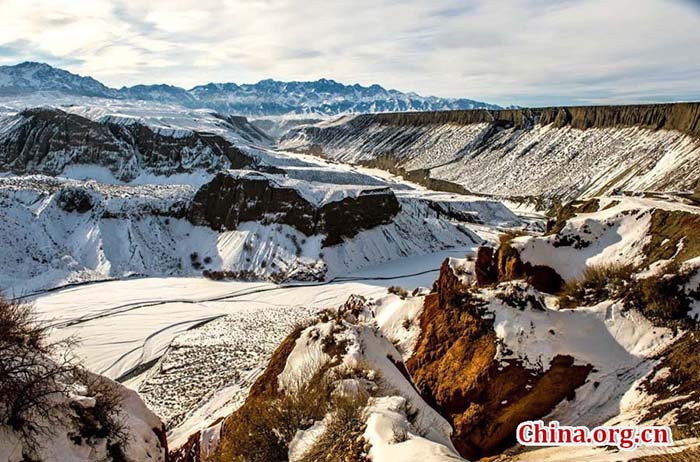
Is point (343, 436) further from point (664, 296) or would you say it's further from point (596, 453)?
point (664, 296)

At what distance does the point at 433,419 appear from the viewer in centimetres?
1109

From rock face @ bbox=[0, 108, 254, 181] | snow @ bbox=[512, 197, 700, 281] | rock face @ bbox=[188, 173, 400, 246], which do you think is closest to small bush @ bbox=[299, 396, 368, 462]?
snow @ bbox=[512, 197, 700, 281]

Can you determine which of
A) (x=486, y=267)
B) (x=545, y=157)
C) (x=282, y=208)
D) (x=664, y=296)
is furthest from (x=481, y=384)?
(x=545, y=157)

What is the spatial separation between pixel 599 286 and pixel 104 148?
84.4 metres

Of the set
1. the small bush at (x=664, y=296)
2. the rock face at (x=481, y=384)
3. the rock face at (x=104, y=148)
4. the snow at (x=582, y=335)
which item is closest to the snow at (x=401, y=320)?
the rock face at (x=481, y=384)

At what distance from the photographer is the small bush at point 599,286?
1485cm

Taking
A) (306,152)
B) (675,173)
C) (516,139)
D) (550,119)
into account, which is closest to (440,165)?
(516,139)

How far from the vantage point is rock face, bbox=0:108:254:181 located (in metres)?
81.2

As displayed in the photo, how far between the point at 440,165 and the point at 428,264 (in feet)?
231

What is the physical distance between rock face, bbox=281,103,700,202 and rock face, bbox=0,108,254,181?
46.2m

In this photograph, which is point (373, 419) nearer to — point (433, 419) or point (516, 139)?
point (433, 419)

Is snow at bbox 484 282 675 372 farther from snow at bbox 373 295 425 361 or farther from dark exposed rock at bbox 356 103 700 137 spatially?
dark exposed rock at bbox 356 103 700 137

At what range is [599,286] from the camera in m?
15.7

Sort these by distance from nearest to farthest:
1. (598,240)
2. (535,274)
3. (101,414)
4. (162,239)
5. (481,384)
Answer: (101,414), (481,384), (535,274), (598,240), (162,239)
